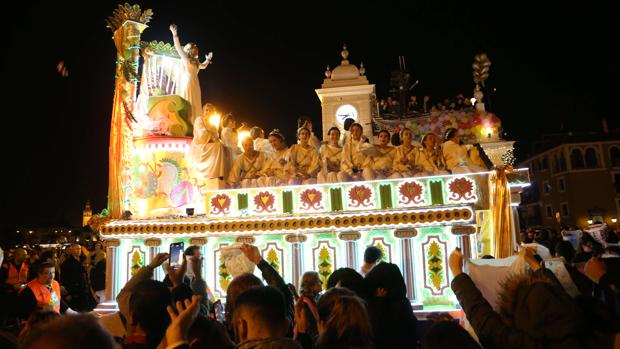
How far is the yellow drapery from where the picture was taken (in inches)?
348

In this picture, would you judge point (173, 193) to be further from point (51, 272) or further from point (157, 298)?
point (157, 298)

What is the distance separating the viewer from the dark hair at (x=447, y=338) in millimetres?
2422

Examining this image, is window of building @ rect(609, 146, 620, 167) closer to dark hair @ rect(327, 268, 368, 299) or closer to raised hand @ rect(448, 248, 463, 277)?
dark hair @ rect(327, 268, 368, 299)

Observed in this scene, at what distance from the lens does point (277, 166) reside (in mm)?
11109

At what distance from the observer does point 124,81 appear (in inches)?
506

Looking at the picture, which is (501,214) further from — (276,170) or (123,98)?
(123,98)

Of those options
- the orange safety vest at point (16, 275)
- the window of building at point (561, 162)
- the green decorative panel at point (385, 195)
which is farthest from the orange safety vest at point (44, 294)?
the window of building at point (561, 162)

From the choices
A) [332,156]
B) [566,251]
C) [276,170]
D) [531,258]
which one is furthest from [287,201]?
[531,258]

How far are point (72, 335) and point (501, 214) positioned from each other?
8.54m

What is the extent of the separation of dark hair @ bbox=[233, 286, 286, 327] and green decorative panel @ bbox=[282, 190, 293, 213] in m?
7.49

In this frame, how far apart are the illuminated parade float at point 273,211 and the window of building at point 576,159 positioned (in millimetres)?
40849

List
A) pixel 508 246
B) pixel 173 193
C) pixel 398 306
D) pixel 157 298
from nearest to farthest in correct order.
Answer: pixel 157 298 < pixel 398 306 < pixel 508 246 < pixel 173 193

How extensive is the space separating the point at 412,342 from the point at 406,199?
5.52 m

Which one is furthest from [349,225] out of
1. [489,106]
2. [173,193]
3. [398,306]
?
[489,106]
